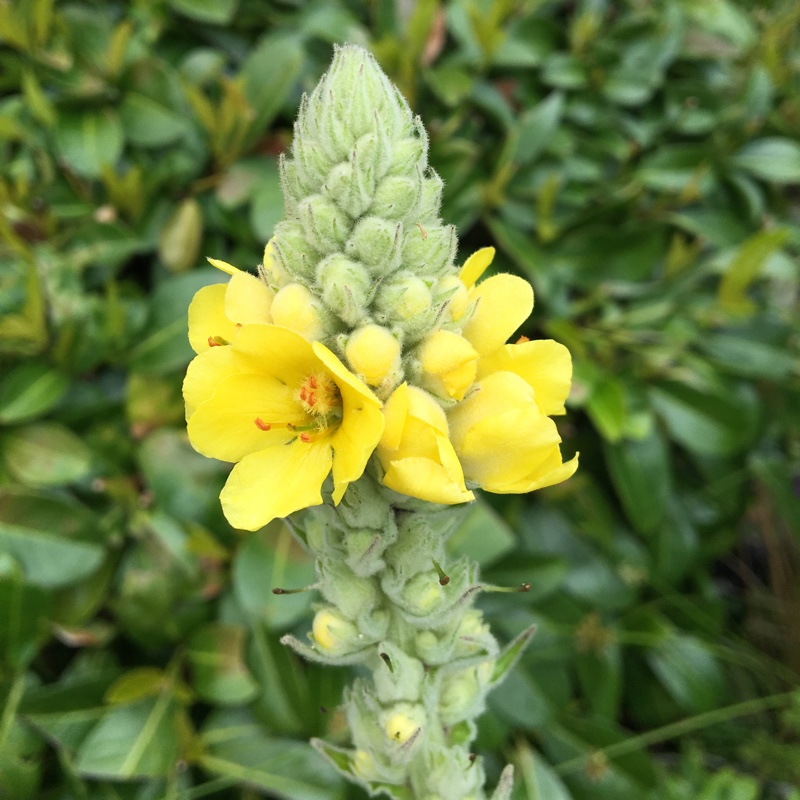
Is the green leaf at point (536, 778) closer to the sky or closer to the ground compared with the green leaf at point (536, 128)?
closer to the ground

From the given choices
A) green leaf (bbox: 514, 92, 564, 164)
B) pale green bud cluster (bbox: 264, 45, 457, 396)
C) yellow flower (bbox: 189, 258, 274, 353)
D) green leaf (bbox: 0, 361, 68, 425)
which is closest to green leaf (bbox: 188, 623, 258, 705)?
green leaf (bbox: 0, 361, 68, 425)

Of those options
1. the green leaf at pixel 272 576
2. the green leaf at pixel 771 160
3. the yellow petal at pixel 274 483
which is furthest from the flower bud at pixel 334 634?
the green leaf at pixel 771 160

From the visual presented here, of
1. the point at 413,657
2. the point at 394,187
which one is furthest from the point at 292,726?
the point at 394,187

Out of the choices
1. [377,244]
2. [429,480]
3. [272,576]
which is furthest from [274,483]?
[272,576]

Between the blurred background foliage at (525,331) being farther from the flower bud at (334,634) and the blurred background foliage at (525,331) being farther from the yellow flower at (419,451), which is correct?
the yellow flower at (419,451)

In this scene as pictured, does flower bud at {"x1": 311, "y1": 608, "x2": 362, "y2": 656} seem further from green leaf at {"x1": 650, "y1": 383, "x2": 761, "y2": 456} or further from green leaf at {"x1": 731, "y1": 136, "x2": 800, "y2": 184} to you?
green leaf at {"x1": 731, "y1": 136, "x2": 800, "y2": 184}

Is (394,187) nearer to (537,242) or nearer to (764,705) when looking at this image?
(537,242)

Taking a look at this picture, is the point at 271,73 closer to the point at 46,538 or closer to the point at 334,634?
the point at 46,538
